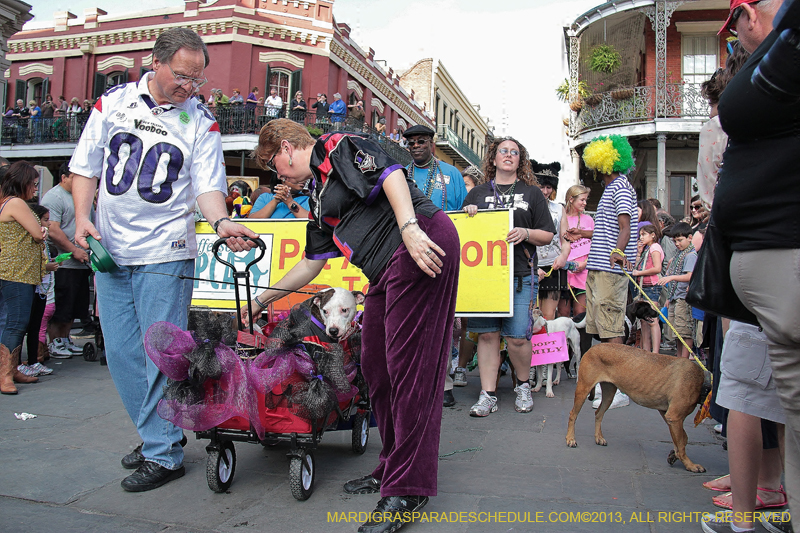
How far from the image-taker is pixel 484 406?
4.80 metres

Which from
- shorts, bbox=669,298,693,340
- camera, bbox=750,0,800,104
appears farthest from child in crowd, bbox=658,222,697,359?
camera, bbox=750,0,800,104

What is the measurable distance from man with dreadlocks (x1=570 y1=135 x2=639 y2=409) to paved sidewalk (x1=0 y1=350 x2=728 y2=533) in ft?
3.34

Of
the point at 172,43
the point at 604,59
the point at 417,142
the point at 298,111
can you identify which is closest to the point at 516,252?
the point at 417,142

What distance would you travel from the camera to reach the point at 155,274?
127 inches

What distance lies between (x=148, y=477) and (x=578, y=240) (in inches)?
255

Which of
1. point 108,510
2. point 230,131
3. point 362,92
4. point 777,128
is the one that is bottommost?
point 108,510

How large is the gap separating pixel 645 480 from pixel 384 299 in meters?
1.83

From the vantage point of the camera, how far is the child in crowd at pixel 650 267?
695cm

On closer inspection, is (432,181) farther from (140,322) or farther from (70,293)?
(70,293)

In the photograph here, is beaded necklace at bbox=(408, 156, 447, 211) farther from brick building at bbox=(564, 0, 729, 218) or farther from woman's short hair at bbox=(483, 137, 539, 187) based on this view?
brick building at bbox=(564, 0, 729, 218)

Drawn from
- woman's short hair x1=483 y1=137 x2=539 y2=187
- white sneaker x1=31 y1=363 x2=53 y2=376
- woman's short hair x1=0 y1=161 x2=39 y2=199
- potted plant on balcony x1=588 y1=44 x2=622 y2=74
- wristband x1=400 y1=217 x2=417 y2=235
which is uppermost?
potted plant on balcony x1=588 y1=44 x2=622 y2=74

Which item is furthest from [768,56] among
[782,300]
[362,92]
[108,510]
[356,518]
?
[362,92]

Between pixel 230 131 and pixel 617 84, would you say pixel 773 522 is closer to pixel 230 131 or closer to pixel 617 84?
pixel 617 84

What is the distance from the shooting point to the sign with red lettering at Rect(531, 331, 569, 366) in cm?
555
